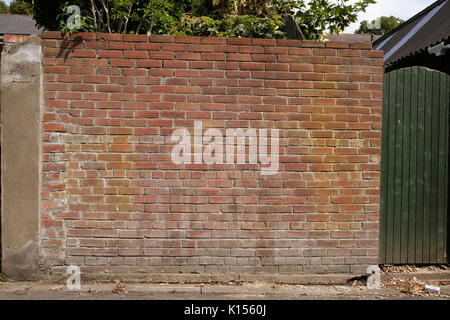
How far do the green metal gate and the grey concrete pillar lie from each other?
3914 mm

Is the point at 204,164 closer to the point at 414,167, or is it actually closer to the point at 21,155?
the point at 21,155

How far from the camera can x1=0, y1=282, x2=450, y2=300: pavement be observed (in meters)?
3.63

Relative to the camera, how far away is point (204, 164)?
3.97 metres

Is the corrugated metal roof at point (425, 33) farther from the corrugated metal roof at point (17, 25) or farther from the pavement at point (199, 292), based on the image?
the corrugated metal roof at point (17, 25)

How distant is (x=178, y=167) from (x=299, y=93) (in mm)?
1577

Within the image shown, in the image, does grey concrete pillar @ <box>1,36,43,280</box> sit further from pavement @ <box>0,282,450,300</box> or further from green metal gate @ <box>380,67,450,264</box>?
green metal gate @ <box>380,67,450,264</box>

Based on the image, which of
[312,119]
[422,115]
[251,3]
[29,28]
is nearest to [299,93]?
[312,119]

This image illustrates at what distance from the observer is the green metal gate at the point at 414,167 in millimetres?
4250

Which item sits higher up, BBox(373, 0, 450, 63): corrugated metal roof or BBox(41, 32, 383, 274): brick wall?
BBox(373, 0, 450, 63): corrugated metal roof

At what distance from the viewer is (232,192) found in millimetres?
3982

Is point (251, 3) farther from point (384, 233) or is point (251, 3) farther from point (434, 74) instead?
point (384, 233)

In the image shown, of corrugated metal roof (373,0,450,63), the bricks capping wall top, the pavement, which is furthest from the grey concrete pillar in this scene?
corrugated metal roof (373,0,450,63)

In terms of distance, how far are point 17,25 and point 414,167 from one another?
20734mm

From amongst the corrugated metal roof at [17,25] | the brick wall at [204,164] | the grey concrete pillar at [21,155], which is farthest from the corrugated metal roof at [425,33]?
the corrugated metal roof at [17,25]
